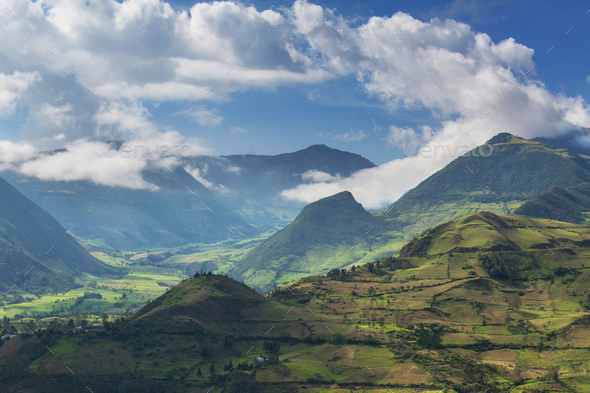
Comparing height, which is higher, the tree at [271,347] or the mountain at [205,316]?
the mountain at [205,316]

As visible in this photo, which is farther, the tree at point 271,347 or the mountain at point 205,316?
the mountain at point 205,316

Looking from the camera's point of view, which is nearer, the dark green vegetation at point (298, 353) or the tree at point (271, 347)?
the dark green vegetation at point (298, 353)

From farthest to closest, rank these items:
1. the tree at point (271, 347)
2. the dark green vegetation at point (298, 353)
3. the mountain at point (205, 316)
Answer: the mountain at point (205, 316) < the tree at point (271, 347) < the dark green vegetation at point (298, 353)

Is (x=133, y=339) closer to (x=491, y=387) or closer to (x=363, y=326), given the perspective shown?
(x=363, y=326)

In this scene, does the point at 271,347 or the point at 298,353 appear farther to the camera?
the point at 271,347

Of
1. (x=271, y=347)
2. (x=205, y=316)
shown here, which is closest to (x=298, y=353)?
(x=271, y=347)

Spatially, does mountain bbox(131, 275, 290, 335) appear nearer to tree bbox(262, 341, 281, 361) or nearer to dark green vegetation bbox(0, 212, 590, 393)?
dark green vegetation bbox(0, 212, 590, 393)

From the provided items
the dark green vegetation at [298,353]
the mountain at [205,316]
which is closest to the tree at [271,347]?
the dark green vegetation at [298,353]

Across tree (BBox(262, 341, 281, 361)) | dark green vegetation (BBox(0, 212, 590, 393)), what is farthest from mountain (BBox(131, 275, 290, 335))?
tree (BBox(262, 341, 281, 361))

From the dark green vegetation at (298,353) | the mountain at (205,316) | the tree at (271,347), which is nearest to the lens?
the dark green vegetation at (298,353)

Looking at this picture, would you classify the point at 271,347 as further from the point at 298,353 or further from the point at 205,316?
the point at 205,316

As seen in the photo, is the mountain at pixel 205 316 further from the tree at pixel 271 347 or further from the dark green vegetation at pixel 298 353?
the tree at pixel 271 347
